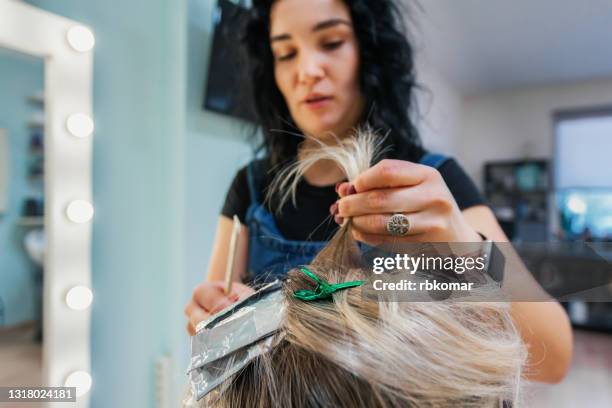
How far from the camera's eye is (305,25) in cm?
42

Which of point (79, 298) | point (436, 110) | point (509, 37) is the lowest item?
point (79, 298)

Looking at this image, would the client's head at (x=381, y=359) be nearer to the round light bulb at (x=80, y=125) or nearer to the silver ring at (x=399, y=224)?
the silver ring at (x=399, y=224)

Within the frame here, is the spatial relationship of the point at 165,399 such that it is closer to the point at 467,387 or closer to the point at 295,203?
the point at 295,203

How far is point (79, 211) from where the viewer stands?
487 millimetres

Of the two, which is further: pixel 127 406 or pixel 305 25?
pixel 127 406

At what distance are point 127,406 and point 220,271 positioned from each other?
0.25 m

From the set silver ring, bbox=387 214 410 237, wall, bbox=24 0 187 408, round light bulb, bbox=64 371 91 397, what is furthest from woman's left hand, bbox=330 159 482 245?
round light bulb, bbox=64 371 91 397

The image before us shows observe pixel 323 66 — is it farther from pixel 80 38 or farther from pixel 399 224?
pixel 80 38

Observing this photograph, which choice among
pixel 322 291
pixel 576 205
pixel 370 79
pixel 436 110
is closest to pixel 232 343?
pixel 322 291

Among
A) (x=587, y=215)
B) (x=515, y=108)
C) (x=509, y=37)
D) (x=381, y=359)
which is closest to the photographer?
(x=381, y=359)

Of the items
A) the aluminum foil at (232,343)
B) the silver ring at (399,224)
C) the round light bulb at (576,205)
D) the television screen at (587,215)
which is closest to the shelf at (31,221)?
the aluminum foil at (232,343)

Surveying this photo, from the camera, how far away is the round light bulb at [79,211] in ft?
1.59

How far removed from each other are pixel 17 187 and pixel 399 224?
19.7 inches

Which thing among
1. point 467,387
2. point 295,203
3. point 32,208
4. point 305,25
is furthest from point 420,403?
point 32,208
